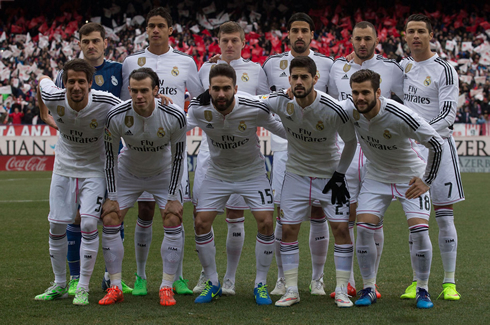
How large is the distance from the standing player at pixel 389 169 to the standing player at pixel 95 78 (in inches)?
95.3

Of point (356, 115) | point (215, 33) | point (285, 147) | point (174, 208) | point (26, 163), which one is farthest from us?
point (215, 33)

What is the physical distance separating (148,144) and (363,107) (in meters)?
1.94

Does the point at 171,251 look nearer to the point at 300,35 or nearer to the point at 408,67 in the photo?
the point at 300,35

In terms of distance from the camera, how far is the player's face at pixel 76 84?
17.0 feet

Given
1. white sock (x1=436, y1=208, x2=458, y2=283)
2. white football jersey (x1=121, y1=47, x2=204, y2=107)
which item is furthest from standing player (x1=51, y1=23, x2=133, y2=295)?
white sock (x1=436, y1=208, x2=458, y2=283)

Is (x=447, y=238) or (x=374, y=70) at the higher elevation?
(x=374, y=70)

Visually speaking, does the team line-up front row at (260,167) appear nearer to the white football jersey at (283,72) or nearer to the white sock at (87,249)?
the white sock at (87,249)

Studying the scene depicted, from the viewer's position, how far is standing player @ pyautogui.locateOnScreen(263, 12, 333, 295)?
575 cm

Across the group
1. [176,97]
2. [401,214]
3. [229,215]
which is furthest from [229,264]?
[401,214]

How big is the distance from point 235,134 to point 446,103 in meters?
2.01

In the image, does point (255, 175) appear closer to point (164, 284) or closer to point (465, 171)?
point (164, 284)

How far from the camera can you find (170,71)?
630 centimetres

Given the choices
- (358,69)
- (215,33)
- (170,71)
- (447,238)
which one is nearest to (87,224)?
(170,71)

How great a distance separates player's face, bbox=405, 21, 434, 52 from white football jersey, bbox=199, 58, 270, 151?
156 centimetres
